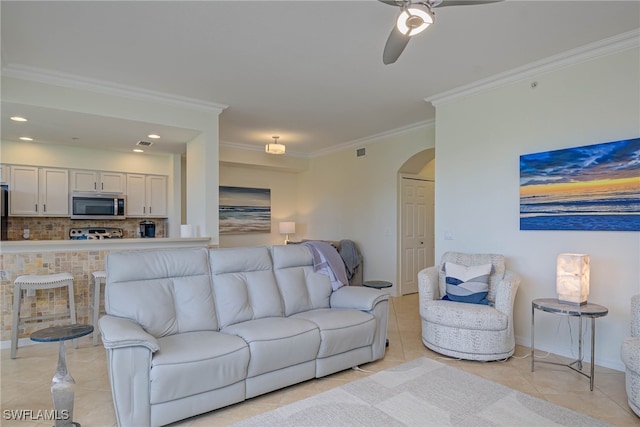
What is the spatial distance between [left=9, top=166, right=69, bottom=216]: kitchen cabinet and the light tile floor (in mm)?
2659

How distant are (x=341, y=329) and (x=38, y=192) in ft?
17.3

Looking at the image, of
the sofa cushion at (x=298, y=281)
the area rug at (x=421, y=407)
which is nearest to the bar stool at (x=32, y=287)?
the sofa cushion at (x=298, y=281)

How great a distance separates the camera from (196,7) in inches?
102

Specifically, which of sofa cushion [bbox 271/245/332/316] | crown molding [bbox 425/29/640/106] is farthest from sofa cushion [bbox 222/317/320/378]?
crown molding [bbox 425/29/640/106]

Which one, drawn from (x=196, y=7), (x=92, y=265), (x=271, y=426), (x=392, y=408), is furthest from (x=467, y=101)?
(x=92, y=265)

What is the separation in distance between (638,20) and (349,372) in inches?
140

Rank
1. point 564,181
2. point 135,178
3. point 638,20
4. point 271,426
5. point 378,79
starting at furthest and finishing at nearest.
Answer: point 135,178 < point 378,79 < point 564,181 < point 638,20 < point 271,426

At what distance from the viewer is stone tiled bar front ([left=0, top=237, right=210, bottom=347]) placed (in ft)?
12.0

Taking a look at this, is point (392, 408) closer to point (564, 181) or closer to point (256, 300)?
point (256, 300)

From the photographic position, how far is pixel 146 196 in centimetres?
643

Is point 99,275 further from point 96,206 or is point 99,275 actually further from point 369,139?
point 369,139

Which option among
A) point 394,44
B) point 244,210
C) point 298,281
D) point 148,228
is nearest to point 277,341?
point 298,281

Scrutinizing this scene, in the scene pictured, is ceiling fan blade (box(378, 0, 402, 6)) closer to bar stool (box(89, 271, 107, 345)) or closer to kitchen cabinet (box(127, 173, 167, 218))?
bar stool (box(89, 271, 107, 345))

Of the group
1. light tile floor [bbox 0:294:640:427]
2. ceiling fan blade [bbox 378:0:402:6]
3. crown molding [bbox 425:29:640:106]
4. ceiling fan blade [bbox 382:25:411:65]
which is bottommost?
light tile floor [bbox 0:294:640:427]
